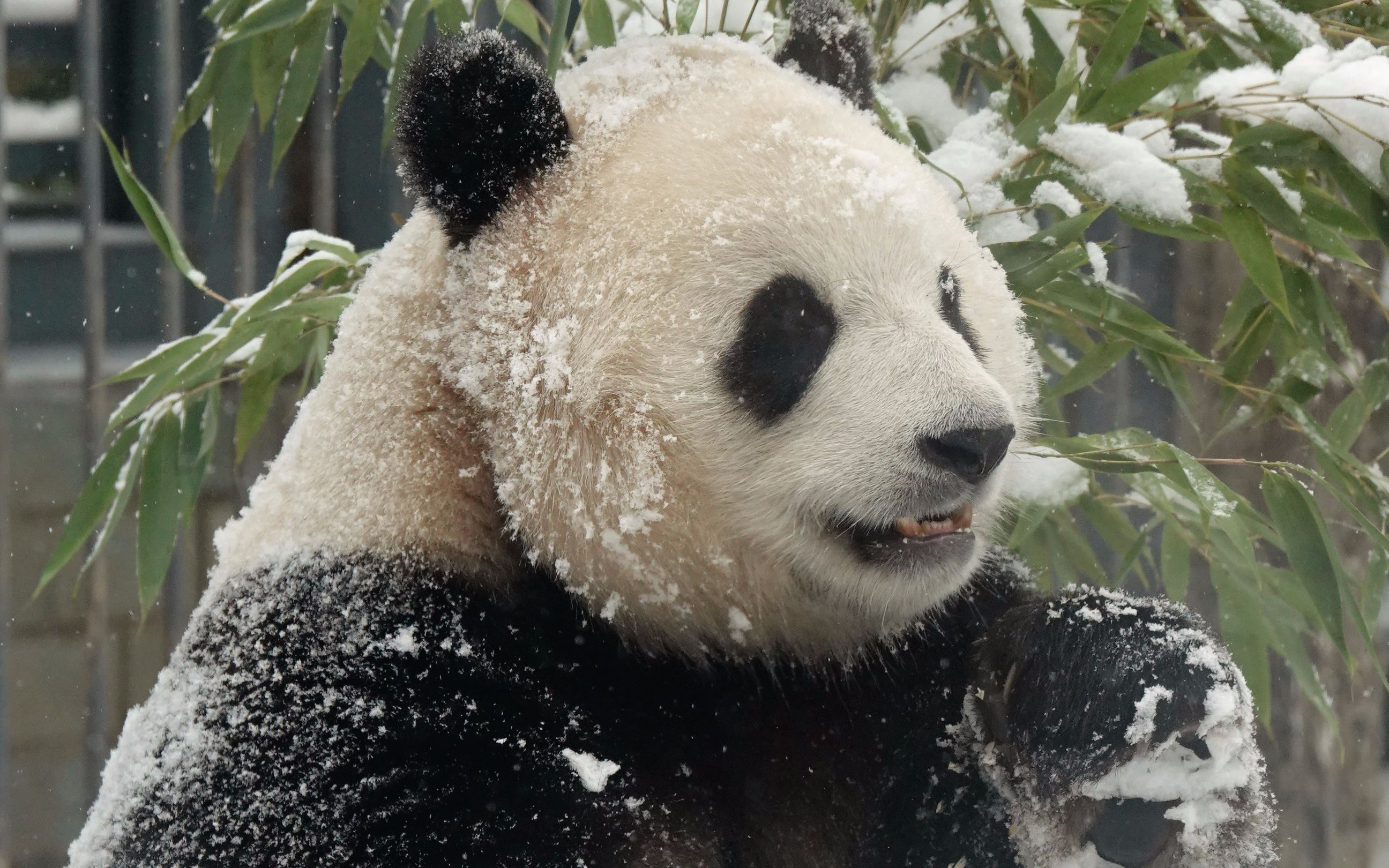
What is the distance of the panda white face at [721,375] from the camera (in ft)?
4.73

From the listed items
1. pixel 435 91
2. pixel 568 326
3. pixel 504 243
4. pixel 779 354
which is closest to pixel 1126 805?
pixel 779 354

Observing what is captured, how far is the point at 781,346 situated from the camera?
4.80ft

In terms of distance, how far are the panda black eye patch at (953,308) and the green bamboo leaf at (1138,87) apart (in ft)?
1.62

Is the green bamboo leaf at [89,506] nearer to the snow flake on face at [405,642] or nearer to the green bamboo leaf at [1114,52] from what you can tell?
the snow flake on face at [405,642]

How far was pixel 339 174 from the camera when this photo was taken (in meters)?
3.85

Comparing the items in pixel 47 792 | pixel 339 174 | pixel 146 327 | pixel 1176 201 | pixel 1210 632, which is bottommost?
pixel 47 792

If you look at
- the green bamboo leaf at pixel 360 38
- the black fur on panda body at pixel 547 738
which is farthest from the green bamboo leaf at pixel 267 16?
the black fur on panda body at pixel 547 738

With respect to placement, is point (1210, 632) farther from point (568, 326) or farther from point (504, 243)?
point (504, 243)

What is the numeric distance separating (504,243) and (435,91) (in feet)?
0.63

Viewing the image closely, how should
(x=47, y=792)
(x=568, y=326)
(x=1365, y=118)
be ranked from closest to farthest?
1. (x=568, y=326)
2. (x=1365, y=118)
3. (x=47, y=792)

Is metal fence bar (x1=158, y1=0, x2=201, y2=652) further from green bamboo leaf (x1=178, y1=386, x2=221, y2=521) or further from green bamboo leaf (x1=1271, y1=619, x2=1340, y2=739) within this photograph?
green bamboo leaf (x1=1271, y1=619, x2=1340, y2=739)

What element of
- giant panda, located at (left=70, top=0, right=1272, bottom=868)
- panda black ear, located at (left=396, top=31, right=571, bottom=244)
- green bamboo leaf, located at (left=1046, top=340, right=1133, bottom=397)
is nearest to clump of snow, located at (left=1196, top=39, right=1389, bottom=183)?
green bamboo leaf, located at (left=1046, top=340, right=1133, bottom=397)

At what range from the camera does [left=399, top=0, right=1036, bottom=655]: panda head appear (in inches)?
56.9

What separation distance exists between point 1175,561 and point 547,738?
1398 mm
